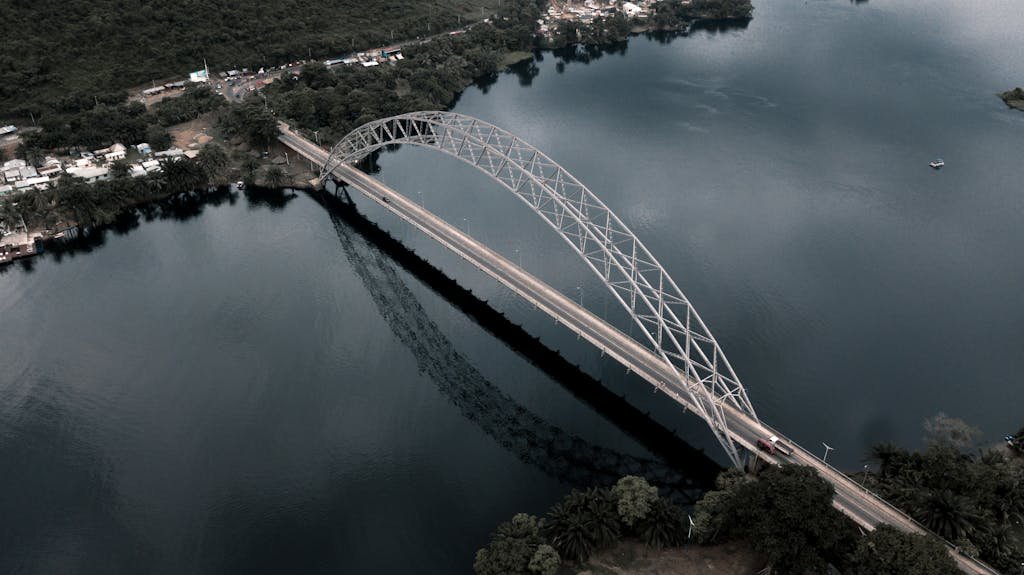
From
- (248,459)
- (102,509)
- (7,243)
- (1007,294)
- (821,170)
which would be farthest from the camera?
(821,170)

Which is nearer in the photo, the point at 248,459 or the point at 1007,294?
the point at 248,459

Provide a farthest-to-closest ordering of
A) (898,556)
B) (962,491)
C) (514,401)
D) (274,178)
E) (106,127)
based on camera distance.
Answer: (106,127) < (274,178) < (514,401) < (962,491) < (898,556)

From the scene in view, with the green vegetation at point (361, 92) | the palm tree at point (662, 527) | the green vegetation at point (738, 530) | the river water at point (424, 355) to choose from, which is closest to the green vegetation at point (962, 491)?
the green vegetation at point (738, 530)

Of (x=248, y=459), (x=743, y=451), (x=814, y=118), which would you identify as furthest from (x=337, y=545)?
(x=814, y=118)

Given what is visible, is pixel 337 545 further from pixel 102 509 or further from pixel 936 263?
pixel 936 263

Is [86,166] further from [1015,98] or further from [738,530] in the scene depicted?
[1015,98]

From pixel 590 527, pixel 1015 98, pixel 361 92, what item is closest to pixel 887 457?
pixel 590 527

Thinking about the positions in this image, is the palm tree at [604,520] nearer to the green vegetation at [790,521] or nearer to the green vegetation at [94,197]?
the green vegetation at [790,521]
